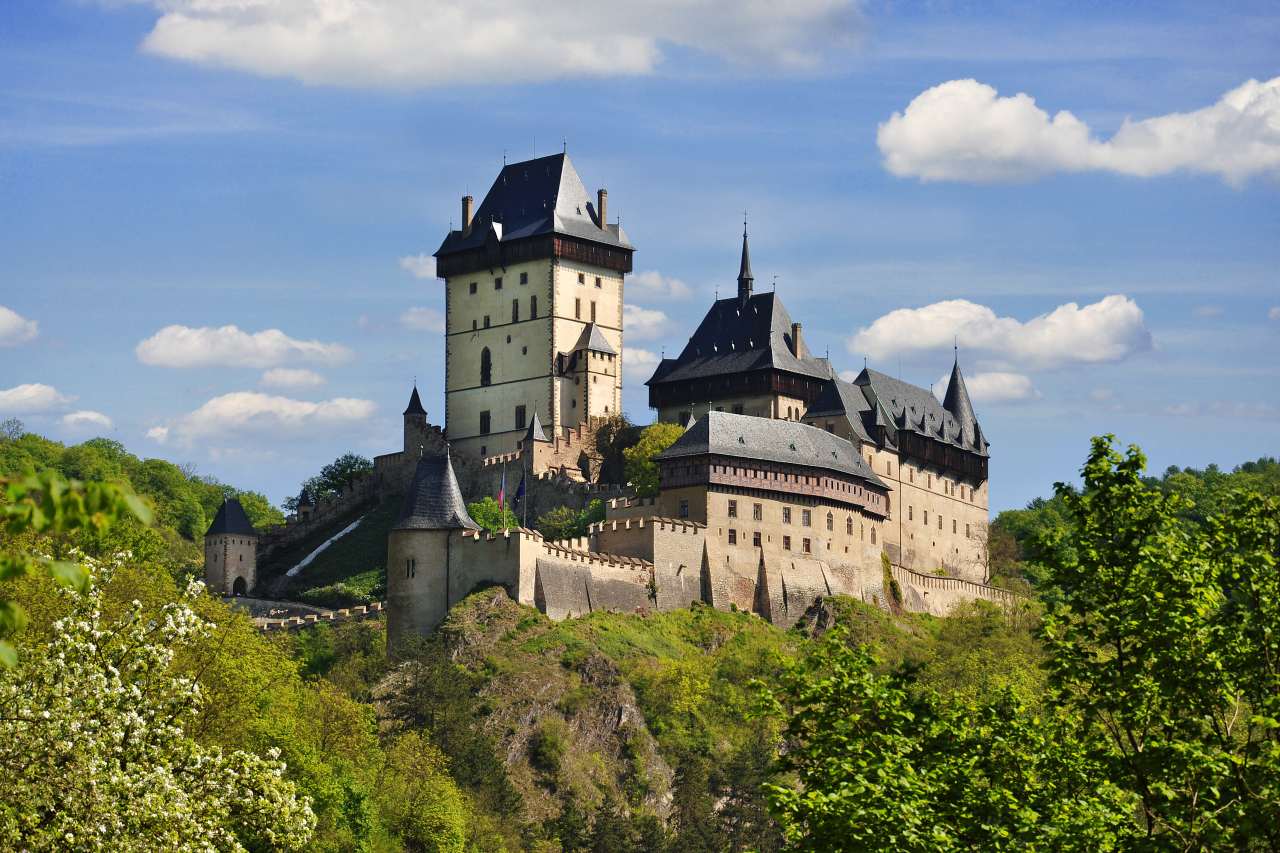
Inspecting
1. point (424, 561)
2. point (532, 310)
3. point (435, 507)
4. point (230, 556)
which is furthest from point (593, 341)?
point (424, 561)

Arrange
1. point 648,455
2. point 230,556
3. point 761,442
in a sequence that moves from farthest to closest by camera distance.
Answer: point 230,556, point 648,455, point 761,442

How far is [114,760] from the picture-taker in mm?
31453

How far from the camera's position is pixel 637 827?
69.7m

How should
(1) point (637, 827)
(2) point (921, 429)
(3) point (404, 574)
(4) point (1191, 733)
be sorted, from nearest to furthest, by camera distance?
(4) point (1191, 733) → (1) point (637, 827) → (3) point (404, 574) → (2) point (921, 429)

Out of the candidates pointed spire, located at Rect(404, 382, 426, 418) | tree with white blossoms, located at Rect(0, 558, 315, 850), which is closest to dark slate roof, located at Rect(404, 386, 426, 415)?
pointed spire, located at Rect(404, 382, 426, 418)

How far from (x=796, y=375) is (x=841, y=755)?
230 ft

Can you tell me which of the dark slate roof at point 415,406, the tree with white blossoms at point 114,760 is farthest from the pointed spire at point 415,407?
the tree with white blossoms at point 114,760

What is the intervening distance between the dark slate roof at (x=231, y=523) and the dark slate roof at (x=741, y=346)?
20828 mm

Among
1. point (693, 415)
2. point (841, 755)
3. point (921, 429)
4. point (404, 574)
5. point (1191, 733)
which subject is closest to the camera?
point (1191, 733)

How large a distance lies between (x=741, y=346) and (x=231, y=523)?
26149mm

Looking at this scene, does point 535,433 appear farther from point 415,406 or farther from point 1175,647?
point 1175,647

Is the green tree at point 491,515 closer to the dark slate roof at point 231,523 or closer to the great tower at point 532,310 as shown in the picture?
the great tower at point 532,310

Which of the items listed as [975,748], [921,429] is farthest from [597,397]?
[975,748]

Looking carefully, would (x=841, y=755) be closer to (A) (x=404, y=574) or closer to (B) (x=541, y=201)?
(A) (x=404, y=574)
